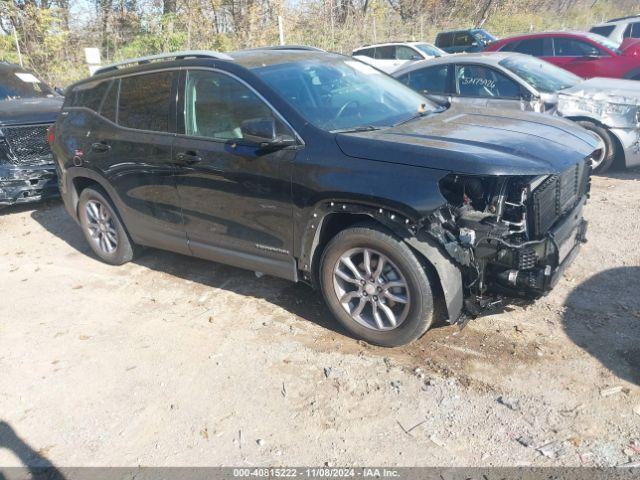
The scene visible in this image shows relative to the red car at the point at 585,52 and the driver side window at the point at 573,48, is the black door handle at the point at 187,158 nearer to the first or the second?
the red car at the point at 585,52

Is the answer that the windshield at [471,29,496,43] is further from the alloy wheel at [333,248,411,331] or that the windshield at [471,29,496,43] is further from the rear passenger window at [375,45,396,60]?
the alloy wheel at [333,248,411,331]

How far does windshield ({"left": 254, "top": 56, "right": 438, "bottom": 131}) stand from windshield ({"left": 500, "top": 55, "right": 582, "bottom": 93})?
3554 mm

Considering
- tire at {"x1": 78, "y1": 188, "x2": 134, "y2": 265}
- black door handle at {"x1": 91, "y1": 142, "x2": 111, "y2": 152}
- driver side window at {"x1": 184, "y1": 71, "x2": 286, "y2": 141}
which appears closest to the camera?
driver side window at {"x1": 184, "y1": 71, "x2": 286, "y2": 141}

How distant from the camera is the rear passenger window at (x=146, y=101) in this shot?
4566 millimetres

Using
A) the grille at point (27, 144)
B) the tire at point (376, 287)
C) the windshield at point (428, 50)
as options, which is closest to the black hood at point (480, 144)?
the tire at point (376, 287)

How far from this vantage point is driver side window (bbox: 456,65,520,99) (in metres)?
7.60

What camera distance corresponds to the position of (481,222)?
3.34 metres

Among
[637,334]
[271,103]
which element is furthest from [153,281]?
[637,334]

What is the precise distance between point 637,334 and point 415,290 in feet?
5.16

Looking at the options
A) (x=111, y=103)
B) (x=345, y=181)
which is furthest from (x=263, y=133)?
(x=111, y=103)

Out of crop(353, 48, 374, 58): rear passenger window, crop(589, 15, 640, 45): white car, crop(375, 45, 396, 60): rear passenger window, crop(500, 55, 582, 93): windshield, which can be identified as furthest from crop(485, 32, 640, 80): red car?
crop(353, 48, 374, 58): rear passenger window

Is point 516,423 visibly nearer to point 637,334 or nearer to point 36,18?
point 637,334

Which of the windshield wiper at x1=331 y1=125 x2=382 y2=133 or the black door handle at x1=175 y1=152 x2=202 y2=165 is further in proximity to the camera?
the black door handle at x1=175 y1=152 x2=202 y2=165

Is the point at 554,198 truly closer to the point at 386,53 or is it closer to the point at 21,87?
the point at 21,87
